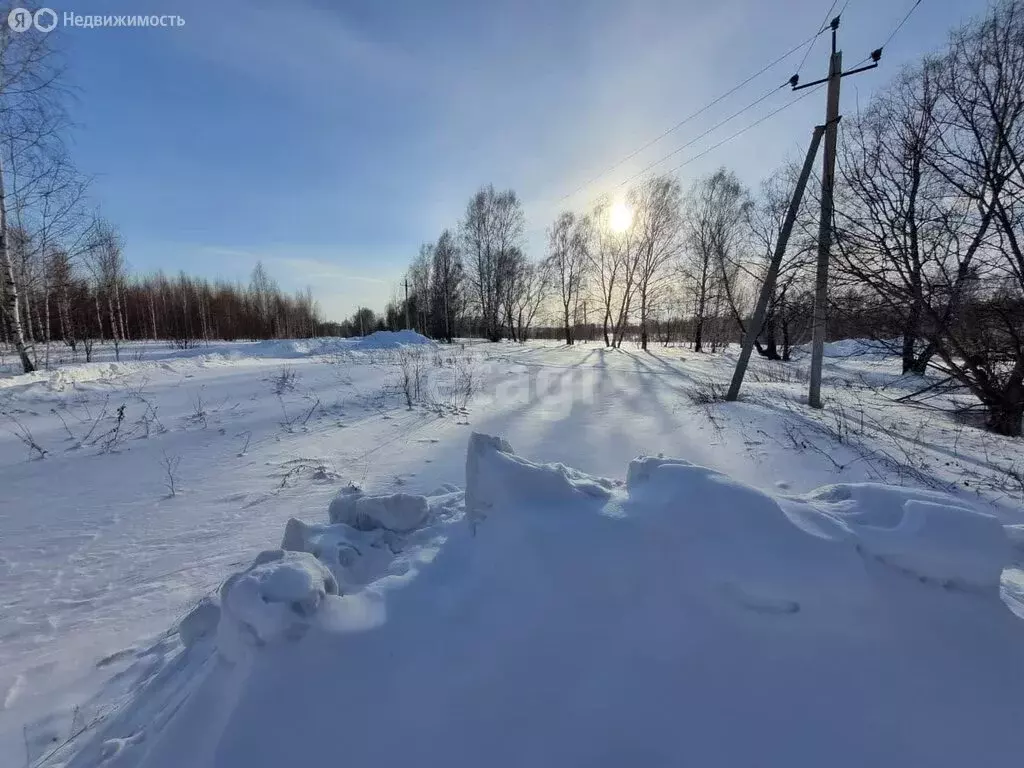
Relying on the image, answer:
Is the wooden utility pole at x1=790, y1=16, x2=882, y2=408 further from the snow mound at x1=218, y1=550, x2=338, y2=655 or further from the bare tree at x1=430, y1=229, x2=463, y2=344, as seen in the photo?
the bare tree at x1=430, y1=229, x2=463, y2=344

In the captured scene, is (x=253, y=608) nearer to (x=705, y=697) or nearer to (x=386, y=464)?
(x=705, y=697)

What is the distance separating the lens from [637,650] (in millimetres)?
1448

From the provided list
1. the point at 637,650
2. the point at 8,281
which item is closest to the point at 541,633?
the point at 637,650

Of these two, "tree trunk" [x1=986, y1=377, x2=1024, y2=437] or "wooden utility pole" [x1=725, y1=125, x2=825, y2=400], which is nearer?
"tree trunk" [x1=986, y1=377, x2=1024, y2=437]

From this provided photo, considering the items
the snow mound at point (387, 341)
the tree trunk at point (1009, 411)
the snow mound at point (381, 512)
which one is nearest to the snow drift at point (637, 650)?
the snow mound at point (381, 512)

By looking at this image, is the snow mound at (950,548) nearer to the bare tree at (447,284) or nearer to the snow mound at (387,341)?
the snow mound at (387,341)

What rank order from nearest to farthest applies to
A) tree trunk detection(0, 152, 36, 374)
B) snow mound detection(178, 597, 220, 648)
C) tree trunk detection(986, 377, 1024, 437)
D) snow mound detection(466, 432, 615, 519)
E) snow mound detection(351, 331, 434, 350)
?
snow mound detection(178, 597, 220, 648) < snow mound detection(466, 432, 615, 519) < tree trunk detection(986, 377, 1024, 437) < tree trunk detection(0, 152, 36, 374) < snow mound detection(351, 331, 434, 350)

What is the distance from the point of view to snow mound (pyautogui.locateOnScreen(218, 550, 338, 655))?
1.37 metres

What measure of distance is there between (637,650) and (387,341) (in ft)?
74.5

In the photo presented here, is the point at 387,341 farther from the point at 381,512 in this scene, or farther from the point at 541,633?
the point at 541,633

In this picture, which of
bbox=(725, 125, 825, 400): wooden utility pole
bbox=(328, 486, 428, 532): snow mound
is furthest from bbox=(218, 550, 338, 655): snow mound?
bbox=(725, 125, 825, 400): wooden utility pole

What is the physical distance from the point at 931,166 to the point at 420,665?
30.8ft

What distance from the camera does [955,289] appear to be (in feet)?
19.0

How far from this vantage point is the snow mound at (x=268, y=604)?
4.51 feet
